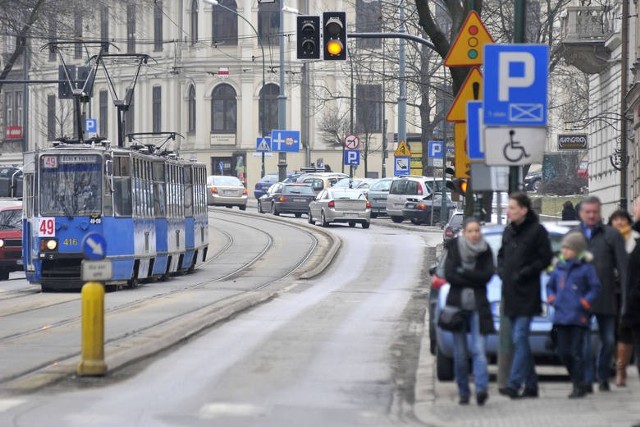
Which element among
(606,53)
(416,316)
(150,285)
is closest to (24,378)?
(416,316)

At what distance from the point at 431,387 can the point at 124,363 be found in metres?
3.39

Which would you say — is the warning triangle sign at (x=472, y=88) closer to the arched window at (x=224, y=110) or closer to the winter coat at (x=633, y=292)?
the winter coat at (x=633, y=292)

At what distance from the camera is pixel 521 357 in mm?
12570

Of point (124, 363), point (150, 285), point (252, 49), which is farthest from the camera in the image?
point (252, 49)

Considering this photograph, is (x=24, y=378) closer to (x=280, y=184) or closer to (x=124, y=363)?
(x=124, y=363)

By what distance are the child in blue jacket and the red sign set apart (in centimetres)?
8842

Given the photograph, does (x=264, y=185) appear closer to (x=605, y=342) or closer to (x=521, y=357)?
(x=605, y=342)

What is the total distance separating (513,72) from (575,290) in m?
1.86

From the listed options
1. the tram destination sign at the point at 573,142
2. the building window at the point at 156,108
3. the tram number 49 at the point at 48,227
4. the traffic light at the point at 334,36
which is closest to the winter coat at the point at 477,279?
the traffic light at the point at 334,36

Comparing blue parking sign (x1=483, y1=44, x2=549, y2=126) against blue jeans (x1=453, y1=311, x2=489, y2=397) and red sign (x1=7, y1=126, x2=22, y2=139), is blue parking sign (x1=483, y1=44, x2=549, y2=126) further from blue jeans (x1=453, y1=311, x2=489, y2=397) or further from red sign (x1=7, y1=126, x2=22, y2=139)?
red sign (x1=7, y1=126, x2=22, y2=139)

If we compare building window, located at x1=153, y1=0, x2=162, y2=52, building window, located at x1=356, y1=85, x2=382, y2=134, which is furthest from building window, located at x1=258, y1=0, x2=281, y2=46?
building window, located at x1=356, y1=85, x2=382, y2=134

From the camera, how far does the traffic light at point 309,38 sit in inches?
1062

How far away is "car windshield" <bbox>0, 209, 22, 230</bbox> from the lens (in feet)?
119

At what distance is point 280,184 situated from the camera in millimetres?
62969
